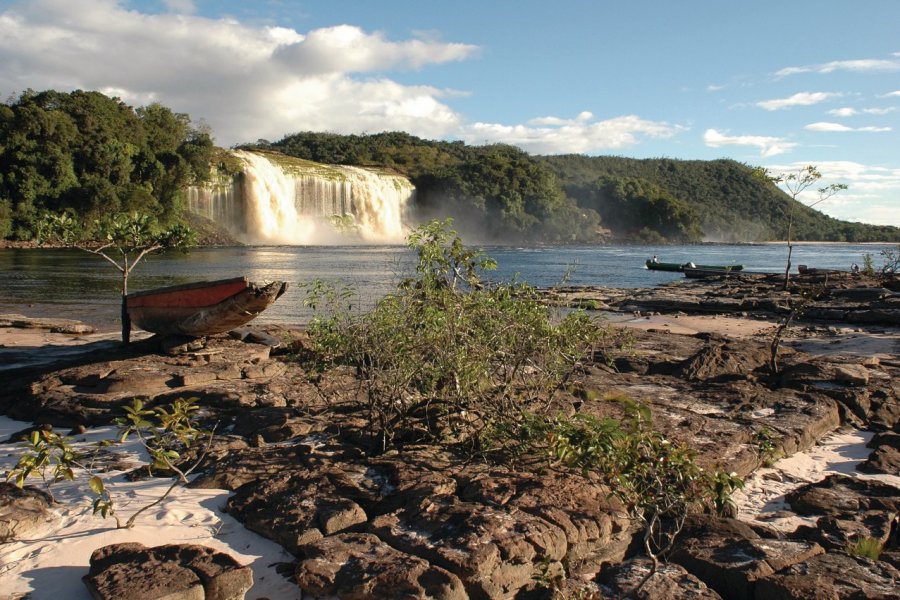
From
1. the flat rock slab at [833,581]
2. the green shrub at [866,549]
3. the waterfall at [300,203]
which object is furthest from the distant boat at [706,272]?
the waterfall at [300,203]

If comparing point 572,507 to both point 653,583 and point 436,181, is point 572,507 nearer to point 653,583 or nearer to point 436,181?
point 653,583

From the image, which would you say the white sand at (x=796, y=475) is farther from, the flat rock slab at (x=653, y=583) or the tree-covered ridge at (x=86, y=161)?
the tree-covered ridge at (x=86, y=161)

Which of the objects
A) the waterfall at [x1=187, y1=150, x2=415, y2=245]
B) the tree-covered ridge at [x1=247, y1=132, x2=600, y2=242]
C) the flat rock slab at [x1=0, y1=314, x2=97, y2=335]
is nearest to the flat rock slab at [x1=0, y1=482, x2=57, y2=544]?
the flat rock slab at [x1=0, y1=314, x2=97, y2=335]

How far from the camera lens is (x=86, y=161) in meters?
47.9

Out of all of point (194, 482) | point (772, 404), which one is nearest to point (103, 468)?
point (194, 482)

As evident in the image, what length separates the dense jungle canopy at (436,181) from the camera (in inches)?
1800

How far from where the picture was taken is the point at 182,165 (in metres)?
53.4

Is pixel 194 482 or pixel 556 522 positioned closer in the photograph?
pixel 556 522

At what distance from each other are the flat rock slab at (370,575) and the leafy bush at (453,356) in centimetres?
203

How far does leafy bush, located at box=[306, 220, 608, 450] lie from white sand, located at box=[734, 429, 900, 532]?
1.83m

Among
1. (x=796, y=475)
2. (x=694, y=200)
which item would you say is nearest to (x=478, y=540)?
(x=796, y=475)

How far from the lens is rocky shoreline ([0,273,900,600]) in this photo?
4242mm

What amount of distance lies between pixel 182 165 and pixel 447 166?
42.7 meters

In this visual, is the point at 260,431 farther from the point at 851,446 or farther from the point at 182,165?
the point at 182,165
